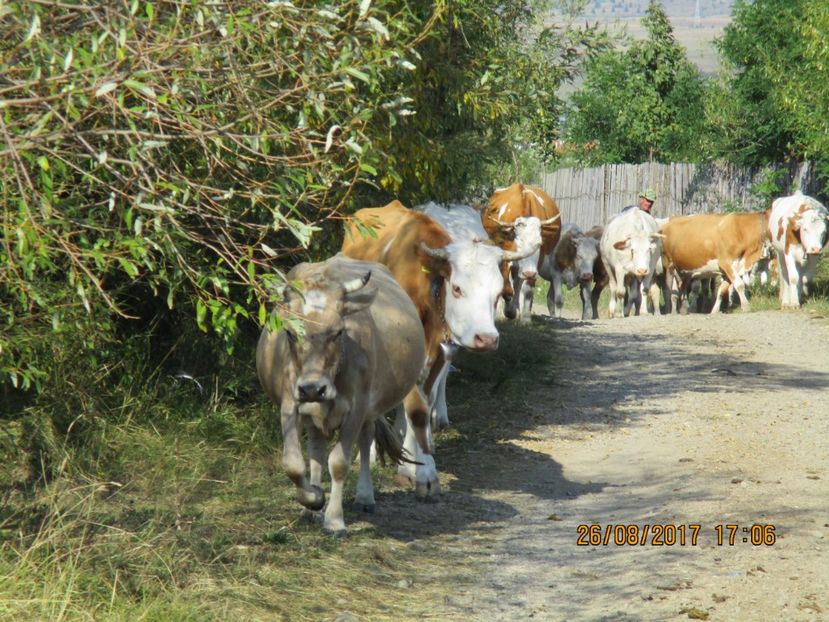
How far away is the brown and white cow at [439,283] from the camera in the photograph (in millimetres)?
9047

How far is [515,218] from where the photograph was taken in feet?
57.6

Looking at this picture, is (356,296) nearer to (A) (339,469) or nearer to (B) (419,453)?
(A) (339,469)

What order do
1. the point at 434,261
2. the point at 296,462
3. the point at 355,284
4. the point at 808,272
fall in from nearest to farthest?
the point at 296,462 < the point at 355,284 < the point at 434,261 < the point at 808,272

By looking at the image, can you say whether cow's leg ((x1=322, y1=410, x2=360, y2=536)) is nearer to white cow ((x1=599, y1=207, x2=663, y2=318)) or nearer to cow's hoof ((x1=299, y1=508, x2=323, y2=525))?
cow's hoof ((x1=299, y1=508, x2=323, y2=525))

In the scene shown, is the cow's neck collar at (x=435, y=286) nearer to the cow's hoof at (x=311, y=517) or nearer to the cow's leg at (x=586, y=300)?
the cow's hoof at (x=311, y=517)

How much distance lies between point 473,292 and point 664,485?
6.48 ft

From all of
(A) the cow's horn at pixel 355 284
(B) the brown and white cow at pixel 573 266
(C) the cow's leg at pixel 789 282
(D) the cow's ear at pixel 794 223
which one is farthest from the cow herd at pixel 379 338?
(B) the brown and white cow at pixel 573 266

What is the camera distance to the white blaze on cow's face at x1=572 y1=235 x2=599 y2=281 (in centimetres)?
2297

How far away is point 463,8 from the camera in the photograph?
34.5 feet

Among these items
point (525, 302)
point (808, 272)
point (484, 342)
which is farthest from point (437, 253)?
point (808, 272)

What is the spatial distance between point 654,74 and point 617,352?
22.5 metres

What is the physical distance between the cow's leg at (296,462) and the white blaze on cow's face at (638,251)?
15.3 meters

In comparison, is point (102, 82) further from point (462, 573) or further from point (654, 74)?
point (654, 74)

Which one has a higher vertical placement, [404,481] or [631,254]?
[631,254]
